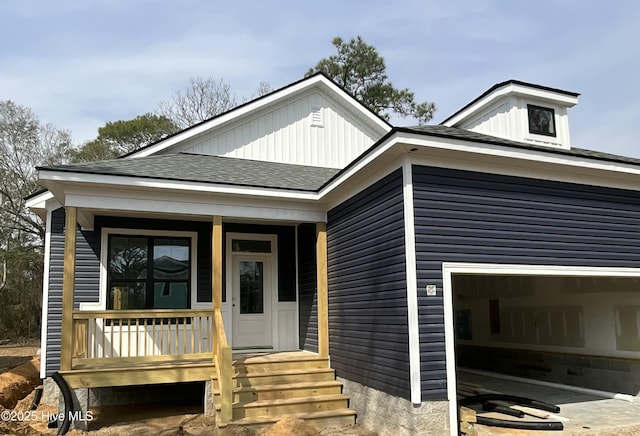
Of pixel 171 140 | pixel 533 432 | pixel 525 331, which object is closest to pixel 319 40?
pixel 171 140

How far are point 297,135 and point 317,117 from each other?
0.71 metres

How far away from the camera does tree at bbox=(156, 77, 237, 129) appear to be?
30109 millimetres

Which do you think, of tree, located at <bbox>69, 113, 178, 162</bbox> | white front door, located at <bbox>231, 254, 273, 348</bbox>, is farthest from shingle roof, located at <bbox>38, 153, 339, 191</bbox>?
tree, located at <bbox>69, 113, 178, 162</bbox>

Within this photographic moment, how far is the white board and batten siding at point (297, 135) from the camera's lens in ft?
37.0

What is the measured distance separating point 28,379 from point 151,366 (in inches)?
237

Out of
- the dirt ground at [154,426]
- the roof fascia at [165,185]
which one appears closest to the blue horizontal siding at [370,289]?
the roof fascia at [165,185]

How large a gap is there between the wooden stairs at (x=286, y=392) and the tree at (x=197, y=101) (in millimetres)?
23707

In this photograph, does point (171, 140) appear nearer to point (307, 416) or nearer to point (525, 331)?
point (307, 416)

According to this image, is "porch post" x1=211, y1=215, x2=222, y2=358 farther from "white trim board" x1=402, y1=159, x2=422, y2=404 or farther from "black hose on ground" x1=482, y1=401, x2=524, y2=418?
"black hose on ground" x1=482, y1=401, x2=524, y2=418

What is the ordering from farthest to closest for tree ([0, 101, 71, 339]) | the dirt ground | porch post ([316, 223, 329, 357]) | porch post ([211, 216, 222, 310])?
tree ([0, 101, 71, 339]), porch post ([316, 223, 329, 357]), porch post ([211, 216, 222, 310]), the dirt ground

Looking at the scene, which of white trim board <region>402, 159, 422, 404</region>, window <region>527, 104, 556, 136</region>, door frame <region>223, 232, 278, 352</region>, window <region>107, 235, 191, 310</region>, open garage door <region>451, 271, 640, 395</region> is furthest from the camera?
door frame <region>223, 232, 278, 352</region>

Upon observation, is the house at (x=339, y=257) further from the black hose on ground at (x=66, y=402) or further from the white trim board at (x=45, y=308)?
the black hose on ground at (x=66, y=402)

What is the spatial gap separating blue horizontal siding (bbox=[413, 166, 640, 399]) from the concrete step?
2.04 m

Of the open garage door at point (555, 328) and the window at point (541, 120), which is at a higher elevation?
the window at point (541, 120)
